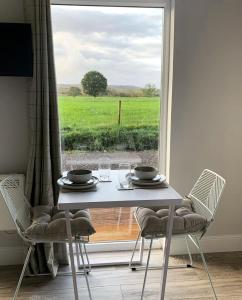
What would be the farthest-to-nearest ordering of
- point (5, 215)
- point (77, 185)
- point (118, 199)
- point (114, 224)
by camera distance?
point (114, 224)
point (5, 215)
point (77, 185)
point (118, 199)

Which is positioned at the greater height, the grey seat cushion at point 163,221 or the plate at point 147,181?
the plate at point 147,181

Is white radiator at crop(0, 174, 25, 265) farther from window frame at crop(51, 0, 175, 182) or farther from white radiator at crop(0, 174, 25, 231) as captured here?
Answer: window frame at crop(51, 0, 175, 182)

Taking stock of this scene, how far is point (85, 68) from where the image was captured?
253cm

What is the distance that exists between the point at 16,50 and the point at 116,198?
127 centimetres

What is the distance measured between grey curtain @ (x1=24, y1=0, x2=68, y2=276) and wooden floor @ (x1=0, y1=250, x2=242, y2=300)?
0.48ft

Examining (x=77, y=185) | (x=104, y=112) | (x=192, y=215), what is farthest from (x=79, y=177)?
(x=104, y=112)

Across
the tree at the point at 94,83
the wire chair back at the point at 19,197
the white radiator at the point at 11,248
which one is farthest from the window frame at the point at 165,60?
the white radiator at the point at 11,248

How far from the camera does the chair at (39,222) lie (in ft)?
6.18

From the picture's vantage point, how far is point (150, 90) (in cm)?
262

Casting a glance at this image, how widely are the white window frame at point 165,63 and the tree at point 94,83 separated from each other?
489mm

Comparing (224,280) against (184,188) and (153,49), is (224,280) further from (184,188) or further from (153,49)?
(153,49)

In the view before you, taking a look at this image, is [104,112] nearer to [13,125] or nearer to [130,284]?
[13,125]

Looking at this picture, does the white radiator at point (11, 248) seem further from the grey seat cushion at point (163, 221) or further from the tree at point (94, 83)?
the tree at point (94, 83)

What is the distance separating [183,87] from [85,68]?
2.58 ft
